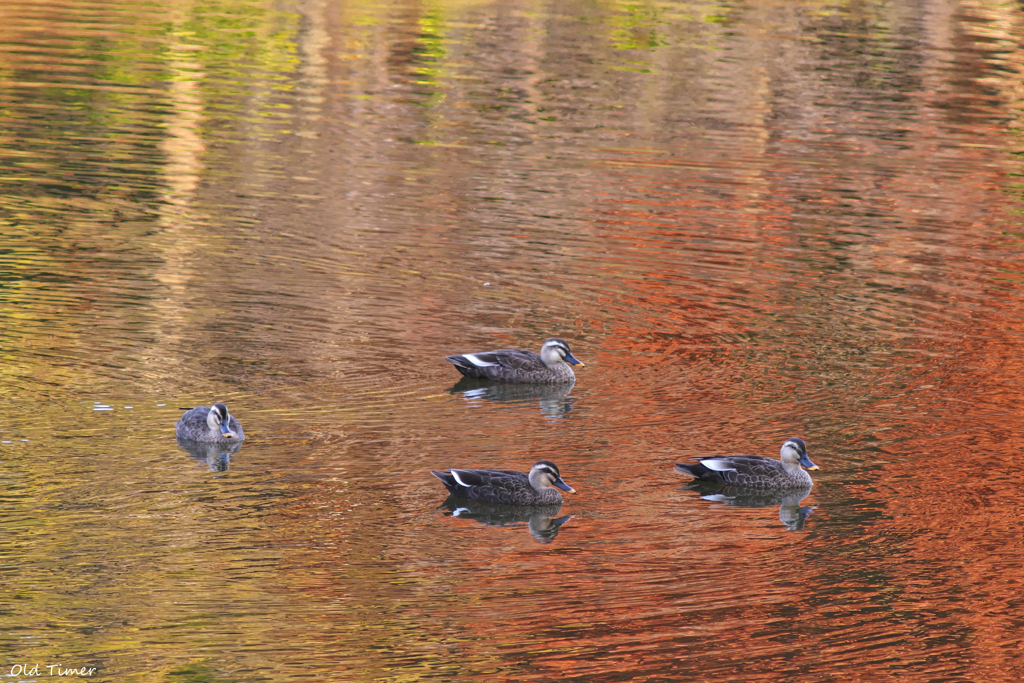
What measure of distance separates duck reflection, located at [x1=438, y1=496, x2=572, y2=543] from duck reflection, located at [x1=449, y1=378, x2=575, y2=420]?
2.61 m

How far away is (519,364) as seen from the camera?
14.8 m

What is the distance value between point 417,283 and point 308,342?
2873 mm

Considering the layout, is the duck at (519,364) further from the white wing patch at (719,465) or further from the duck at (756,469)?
the white wing patch at (719,465)

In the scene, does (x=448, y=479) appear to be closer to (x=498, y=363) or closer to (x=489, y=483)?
(x=489, y=483)

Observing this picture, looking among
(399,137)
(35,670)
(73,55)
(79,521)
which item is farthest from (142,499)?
(73,55)

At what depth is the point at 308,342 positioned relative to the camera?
1559 cm

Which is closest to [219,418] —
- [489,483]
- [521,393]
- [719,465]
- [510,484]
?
[489,483]

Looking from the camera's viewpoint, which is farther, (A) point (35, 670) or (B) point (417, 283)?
(B) point (417, 283)

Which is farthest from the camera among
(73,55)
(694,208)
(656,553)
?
(73,55)

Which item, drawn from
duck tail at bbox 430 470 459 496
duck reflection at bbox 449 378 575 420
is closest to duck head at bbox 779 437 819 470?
duck reflection at bbox 449 378 575 420

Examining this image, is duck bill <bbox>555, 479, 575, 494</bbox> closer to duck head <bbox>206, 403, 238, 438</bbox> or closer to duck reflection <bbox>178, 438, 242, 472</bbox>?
duck reflection <bbox>178, 438, 242, 472</bbox>

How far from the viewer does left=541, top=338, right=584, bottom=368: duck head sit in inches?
582

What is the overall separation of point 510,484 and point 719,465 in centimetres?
185

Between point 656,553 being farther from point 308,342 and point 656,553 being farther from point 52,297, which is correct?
point 52,297
